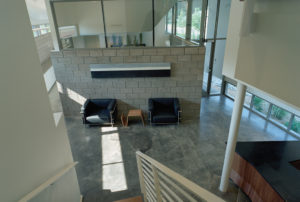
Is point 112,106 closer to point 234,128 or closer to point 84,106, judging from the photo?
point 84,106

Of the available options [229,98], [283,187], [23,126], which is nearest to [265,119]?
[229,98]

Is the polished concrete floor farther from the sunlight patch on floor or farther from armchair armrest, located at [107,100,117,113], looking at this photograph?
armchair armrest, located at [107,100,117,113]

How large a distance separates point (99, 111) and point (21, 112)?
4.77 meters

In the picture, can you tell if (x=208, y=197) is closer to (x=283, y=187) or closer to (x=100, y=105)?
(x=283, y=187)

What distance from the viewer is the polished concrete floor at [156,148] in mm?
4262

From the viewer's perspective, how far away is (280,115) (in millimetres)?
6438

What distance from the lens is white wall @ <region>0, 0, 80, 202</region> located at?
167 cm

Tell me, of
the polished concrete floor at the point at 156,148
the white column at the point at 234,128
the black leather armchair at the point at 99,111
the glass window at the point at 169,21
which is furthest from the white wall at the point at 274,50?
the black leather armchair at the point at 99,111

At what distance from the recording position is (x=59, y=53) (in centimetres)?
632

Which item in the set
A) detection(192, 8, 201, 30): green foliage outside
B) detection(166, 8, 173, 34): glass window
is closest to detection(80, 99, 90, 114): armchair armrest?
detection(166, 8, 173, 34): glass window

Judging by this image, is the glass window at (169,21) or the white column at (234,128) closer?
the white column at (234,128)

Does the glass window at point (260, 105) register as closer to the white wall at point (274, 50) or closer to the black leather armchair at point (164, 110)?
the black leather armchair at point (164, 110)

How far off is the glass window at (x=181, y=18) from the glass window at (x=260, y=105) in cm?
379

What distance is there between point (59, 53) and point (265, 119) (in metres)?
7.61
